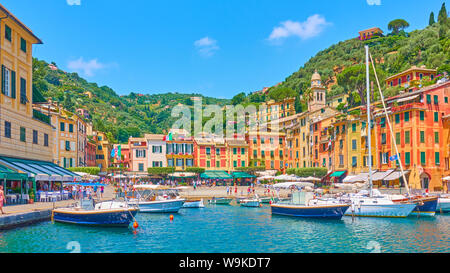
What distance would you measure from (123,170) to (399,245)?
204 feet

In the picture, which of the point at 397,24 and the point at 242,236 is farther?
the point at 397,24

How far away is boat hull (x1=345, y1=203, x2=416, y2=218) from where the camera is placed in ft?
116

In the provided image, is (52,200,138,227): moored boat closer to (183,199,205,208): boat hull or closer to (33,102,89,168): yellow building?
(183,199,205,208): boat hull

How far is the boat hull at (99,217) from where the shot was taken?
89.3 ft

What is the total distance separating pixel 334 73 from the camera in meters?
143

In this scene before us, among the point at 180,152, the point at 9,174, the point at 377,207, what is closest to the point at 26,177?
the point at 9,174

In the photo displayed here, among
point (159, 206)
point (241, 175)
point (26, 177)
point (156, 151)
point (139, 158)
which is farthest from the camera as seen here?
point (139, 158)

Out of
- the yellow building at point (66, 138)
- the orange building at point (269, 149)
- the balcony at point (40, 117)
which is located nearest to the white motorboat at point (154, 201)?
the balcony at point (40, 117)

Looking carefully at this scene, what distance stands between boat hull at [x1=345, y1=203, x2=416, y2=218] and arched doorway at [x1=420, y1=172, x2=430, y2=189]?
17372mm

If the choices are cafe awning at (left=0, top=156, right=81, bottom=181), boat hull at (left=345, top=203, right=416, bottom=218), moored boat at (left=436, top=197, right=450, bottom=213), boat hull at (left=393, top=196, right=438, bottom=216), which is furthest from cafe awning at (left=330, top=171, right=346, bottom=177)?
cafe awning at (left=0, top=156, right=81, bottom=181)

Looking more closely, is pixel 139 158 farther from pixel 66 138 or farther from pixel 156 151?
pixel 66 138

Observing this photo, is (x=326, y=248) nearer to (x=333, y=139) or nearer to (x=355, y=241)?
(x=355, y=241)

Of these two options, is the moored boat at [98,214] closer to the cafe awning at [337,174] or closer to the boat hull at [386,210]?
the boat hull at [386,210]

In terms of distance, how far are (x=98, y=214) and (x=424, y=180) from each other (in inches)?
1688
